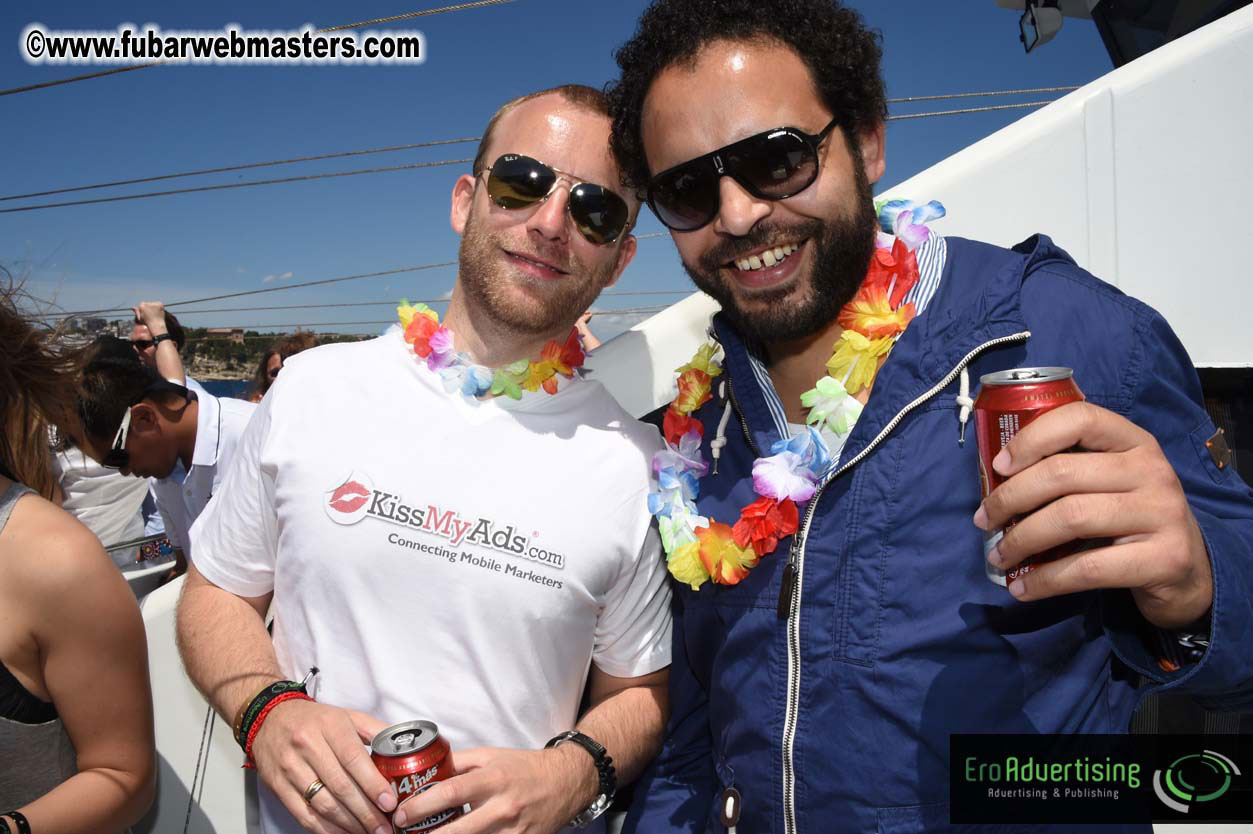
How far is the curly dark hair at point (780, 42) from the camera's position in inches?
69.2

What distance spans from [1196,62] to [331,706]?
10.1ft

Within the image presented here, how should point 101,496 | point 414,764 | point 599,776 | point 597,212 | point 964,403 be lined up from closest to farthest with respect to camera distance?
1. point 414,764
2. point 964,403
3. point 599,776
4. point 597,212
5. point 101,496

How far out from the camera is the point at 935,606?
4.64 feet

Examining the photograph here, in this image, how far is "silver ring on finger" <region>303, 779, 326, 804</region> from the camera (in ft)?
4.80

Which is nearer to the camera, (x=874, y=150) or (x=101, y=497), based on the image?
(x=874, y=150)

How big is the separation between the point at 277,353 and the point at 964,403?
245 inches

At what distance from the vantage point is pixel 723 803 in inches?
62.4

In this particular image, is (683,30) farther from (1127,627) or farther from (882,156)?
(1127,627)

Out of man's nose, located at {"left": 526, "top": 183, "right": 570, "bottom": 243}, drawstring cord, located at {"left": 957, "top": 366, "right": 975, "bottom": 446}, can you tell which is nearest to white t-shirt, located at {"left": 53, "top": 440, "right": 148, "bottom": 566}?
man's nose, located at {"left": 526, "top": 183, "right": 570, "bottom": 243}

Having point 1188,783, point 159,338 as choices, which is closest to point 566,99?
point 1188,783

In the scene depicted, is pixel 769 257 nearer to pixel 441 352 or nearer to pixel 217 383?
pixel 441 352

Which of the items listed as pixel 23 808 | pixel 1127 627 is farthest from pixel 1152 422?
pixel 23 808

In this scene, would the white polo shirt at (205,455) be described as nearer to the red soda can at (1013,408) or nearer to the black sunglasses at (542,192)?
the black sunglasses at (542,192)

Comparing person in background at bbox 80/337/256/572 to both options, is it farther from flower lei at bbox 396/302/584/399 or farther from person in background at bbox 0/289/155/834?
flower lei at bbox 396/302/584/399
